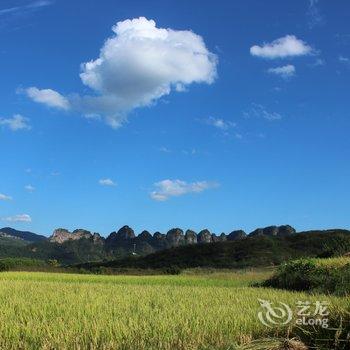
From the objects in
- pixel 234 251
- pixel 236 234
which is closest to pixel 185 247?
pixel 234 251

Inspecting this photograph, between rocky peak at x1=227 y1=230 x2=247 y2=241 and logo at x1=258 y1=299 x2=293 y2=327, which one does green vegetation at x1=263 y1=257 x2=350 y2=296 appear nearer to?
logo at x1=258 y1=299 x2=293 y2=327

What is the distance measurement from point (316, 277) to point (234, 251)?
205 ft

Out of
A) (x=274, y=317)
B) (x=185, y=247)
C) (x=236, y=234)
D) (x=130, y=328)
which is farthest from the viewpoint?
(x=236, y=234)

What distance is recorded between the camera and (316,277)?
17453 mm

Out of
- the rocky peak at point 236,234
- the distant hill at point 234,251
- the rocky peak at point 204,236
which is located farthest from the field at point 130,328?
the rocky peak at point 204,236

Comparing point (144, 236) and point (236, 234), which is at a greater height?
point (236, 234)

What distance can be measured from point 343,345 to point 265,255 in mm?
68238

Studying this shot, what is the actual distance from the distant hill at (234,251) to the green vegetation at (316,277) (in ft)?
156

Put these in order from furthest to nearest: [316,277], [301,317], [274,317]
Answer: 1. [316,277]
2. [274,317]
3. [301,317]

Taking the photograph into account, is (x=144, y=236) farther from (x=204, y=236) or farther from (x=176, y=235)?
(x=204, y=236)

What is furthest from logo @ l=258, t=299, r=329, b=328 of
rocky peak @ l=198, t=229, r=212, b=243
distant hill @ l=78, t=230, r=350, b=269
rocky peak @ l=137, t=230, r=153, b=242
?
rocky peak @ l=198, t=229, r=212, b=243

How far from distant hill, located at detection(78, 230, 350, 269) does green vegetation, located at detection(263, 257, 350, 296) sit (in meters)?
47.6

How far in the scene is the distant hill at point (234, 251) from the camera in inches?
2911

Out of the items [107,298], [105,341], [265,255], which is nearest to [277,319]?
[105,341]
